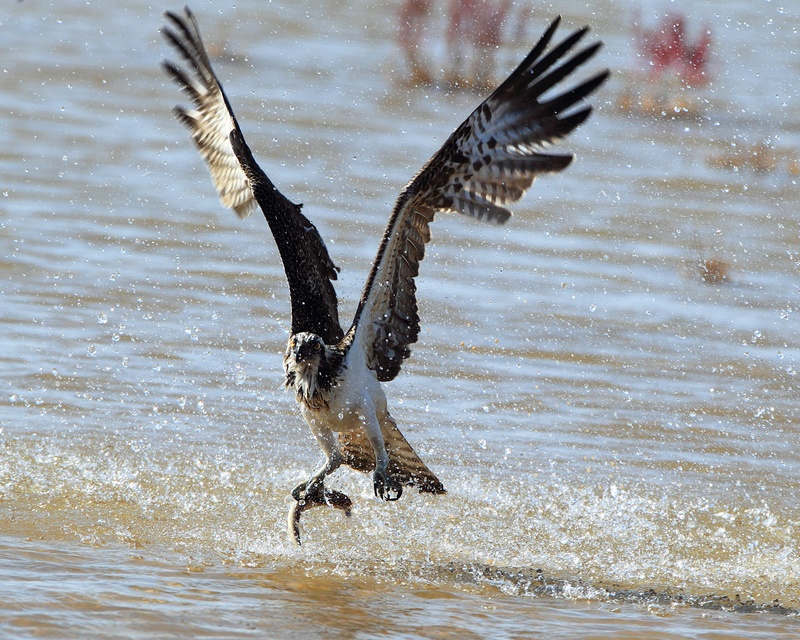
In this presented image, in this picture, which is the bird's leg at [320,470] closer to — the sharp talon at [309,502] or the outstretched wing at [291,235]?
the sharp talon at [309,502]

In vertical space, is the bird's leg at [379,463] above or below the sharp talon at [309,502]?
above

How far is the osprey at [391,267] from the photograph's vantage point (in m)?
5.11

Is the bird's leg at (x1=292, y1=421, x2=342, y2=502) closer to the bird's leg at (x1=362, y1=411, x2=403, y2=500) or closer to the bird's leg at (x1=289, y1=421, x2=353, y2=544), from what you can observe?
the bird's leg at (x1=289, y1=421, x2=353, y2=544)

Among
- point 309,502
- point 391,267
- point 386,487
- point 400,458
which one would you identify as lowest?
point 309,502

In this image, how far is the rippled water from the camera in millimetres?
5012

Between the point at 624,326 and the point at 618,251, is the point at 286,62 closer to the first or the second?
the point at 618,251

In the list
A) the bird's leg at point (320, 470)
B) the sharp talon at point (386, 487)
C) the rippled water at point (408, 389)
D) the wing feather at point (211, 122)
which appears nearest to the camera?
the rippled water at point (408, 389)

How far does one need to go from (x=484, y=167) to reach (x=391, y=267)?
538mm

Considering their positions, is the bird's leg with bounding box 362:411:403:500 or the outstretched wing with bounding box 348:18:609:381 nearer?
the outstretched wing with bounding box 348:18:609:381

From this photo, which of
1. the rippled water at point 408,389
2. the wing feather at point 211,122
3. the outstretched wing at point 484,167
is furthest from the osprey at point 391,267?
the wing feather at point 211,122

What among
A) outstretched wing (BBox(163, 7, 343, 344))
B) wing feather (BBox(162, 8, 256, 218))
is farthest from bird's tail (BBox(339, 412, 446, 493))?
wing feather (BBox(162, 8, 256, 218))

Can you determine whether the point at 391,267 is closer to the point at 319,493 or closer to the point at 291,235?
the point at 291,235

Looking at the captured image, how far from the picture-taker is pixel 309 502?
5.47 m

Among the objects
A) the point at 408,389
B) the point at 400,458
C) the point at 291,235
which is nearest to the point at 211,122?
the point at 291,235
